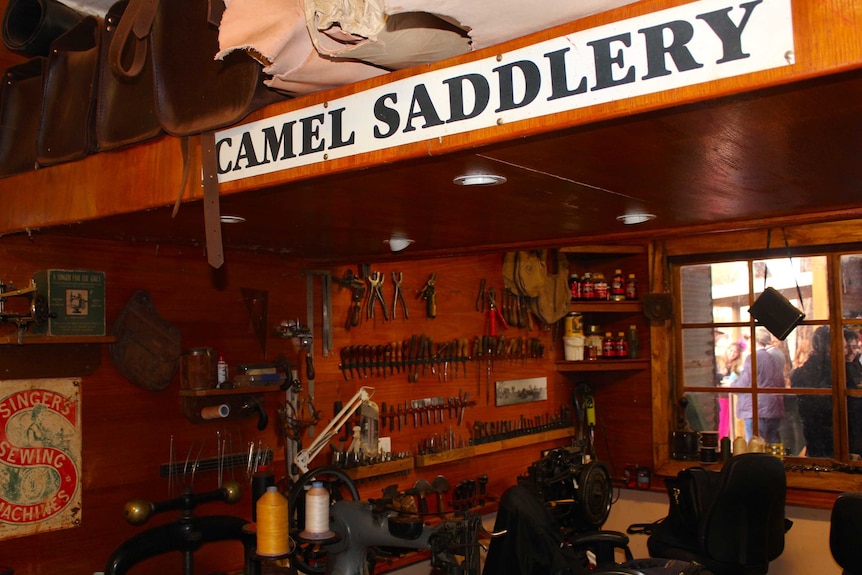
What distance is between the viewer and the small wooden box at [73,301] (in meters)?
2.52

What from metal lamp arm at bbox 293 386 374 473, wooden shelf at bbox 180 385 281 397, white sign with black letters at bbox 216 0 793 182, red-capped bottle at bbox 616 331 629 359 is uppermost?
white sign with black letters at bbox 216 0 793 182

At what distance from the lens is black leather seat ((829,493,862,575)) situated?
3062 mm

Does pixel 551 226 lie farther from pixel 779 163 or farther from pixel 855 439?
pixel 855 439

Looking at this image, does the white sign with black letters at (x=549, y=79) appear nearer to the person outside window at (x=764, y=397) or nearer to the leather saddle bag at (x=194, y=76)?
the leather saddle bag at (x=194, y=76)

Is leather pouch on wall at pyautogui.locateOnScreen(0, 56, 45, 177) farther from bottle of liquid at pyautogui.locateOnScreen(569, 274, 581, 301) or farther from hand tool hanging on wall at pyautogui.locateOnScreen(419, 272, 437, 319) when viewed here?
bottle of liquid at pyautogui.locateOnScreen(569, 274, 581, 301)

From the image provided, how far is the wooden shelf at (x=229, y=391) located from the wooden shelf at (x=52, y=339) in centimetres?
34

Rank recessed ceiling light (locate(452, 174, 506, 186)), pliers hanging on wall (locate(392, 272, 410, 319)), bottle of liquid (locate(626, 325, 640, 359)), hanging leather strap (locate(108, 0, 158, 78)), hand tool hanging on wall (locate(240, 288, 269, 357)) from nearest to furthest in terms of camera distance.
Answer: recessed ceiling light (locate(452, 174, 506, 186)), hanging leather strap (locate(108, 0, 158, 78)), hand tool hanging on wall (locate(240, 288, 269, 357)), pliers hanging on wall (locate(392, 272, 410, 319)), bottle of liquid (locate(626, 325, 640, 359))

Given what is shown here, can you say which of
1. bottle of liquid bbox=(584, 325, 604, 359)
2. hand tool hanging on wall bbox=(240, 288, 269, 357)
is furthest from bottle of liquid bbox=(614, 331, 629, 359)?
hand tool hanging on wall bbox=(240, 288, 269, 357)

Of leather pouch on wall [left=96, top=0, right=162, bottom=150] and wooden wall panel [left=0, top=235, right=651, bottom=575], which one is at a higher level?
leather pouch on wall [left=96, top=0, right=162, bottom=150]

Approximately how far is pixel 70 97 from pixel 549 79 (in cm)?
164

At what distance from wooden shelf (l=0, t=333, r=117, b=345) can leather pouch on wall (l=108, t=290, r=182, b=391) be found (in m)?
0.15

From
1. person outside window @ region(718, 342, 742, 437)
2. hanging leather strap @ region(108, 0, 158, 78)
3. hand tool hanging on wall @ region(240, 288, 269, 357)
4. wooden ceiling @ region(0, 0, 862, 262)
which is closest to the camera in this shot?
wooden ceiling @ region(0, 0, 862, 262)

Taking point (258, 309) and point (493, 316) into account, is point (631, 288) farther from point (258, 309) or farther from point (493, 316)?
point (258, 309)

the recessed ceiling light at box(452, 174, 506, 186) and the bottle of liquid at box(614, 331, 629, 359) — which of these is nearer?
the recessed ceiling light at box(452, 174, 506, 186)
